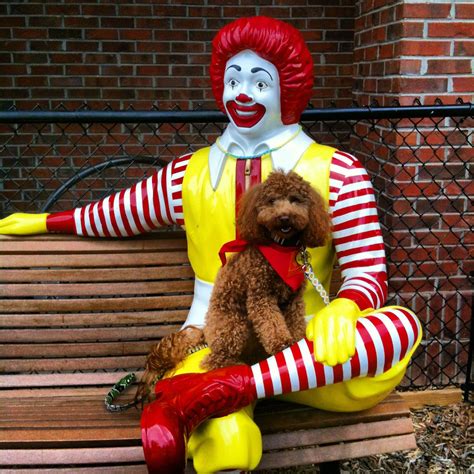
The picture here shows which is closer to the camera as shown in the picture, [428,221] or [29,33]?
[428,221]

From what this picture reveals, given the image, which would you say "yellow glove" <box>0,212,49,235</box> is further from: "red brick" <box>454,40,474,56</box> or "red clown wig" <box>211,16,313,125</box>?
"red brick" <box>454,40,474,56</box>

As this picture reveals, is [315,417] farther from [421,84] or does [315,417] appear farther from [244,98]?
[421,84]

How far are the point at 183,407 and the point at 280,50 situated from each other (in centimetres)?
109

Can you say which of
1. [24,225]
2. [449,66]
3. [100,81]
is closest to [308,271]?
[24,225]

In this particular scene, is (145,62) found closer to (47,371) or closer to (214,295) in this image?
(47,371)

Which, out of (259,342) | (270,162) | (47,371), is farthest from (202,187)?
(47,371)

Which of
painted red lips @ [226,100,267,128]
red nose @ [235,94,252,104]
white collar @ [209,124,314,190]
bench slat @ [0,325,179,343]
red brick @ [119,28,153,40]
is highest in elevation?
red brick @ [119,28,153,40]

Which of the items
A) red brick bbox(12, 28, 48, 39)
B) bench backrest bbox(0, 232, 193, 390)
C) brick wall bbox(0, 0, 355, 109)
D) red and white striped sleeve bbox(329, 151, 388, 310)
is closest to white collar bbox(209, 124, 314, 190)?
red and white striped sleeve bbox(329, 151, 388, 310)

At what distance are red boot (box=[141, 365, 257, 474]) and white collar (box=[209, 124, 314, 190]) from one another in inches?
25.1

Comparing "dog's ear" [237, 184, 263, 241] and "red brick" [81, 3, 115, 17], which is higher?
"red brick" [81, 3, 115, 17]

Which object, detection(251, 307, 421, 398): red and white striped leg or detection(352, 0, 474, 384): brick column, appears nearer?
detection(251, 307, 421, 398): red and white striped leg

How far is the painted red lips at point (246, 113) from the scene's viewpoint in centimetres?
194

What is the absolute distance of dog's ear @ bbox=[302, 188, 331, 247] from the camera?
5.62 feet

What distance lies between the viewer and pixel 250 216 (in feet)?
5.66
